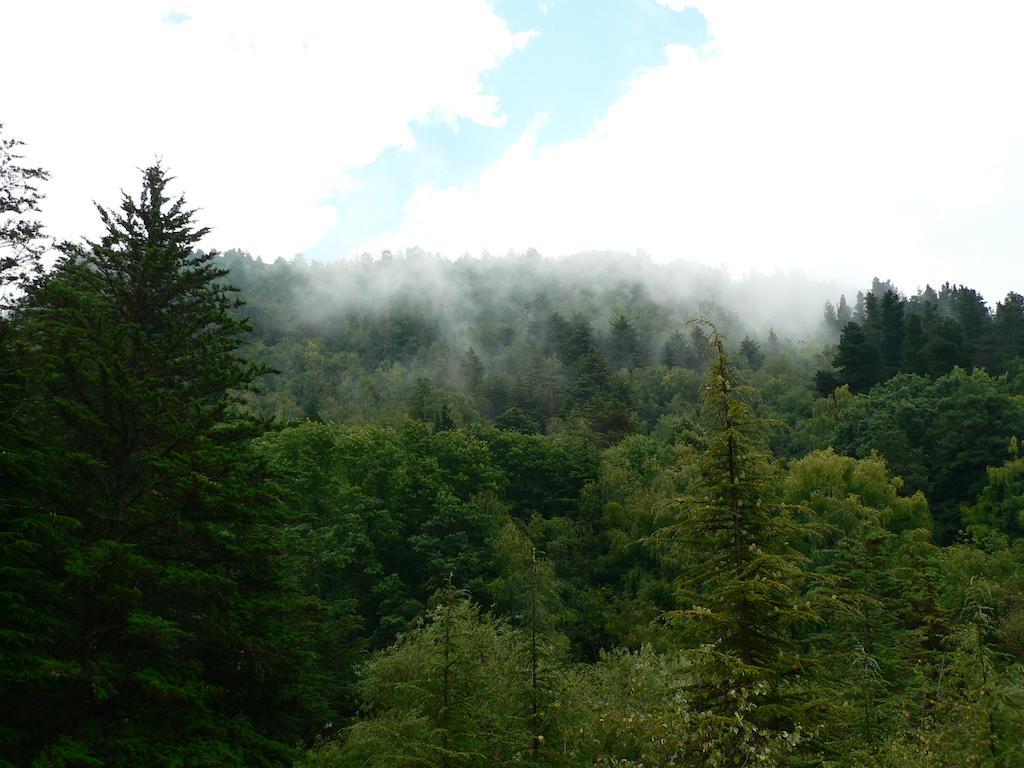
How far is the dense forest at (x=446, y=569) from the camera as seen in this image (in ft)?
33.1

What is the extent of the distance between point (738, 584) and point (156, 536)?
10.4m

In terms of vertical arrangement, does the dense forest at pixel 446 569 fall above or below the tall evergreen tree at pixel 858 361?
below

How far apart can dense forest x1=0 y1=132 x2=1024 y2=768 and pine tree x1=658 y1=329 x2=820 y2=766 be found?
49 mm

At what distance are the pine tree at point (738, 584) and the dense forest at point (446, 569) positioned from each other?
0.16 ft

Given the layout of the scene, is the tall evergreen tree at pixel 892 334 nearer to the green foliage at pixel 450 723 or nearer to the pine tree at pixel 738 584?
the pine tree at pixel 738 584

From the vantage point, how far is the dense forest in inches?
398

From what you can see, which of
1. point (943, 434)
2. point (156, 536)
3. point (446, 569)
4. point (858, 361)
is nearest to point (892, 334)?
point (858, 361)

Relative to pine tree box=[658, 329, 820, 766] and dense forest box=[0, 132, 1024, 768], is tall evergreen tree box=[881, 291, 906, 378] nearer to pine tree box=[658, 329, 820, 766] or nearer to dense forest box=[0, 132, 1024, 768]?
dense forest box=[0, 132, 1024, 768]

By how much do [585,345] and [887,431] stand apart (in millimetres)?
31834

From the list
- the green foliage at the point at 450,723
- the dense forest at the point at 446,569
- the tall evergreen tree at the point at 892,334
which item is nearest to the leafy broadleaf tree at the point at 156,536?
the dense forest at the point at 446,569

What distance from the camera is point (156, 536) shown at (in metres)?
12.9

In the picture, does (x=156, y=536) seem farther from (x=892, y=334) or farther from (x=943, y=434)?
(x=892, y=334)

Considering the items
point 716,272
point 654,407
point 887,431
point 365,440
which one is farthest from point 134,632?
point 716,272

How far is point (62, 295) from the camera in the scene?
13.2 m
